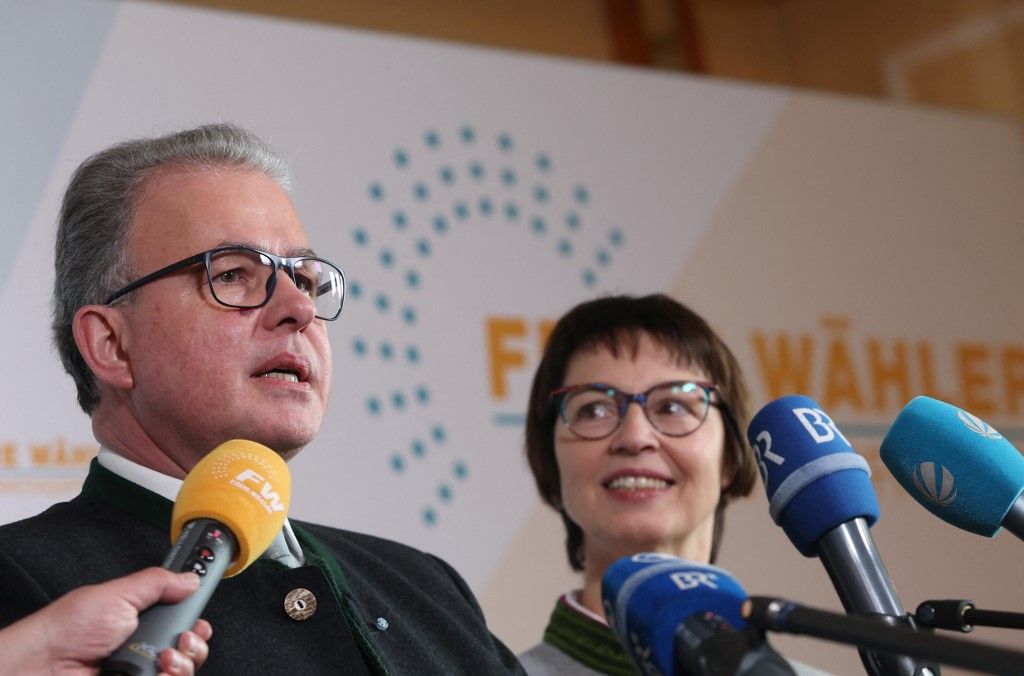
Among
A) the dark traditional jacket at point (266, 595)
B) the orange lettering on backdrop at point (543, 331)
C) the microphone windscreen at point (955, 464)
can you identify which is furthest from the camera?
the orange lettering on backdrop at point (543, 331)

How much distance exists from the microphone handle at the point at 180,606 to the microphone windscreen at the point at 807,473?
23.9 inches

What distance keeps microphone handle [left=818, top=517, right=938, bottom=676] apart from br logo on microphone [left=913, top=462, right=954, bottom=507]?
193 millimetres

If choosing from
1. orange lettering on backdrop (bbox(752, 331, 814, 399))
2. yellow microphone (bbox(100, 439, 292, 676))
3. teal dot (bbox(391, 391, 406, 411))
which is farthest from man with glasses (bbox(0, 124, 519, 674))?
orange lettering on backdrop (bbox(752, 331, 814, 399))

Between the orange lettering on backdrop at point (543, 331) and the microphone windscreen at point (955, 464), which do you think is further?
the orange lettering on backdrop at point (543, 331)

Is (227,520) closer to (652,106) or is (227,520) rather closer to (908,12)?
(652,106)

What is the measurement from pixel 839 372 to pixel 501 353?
133 centimetres

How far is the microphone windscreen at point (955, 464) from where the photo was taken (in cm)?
160

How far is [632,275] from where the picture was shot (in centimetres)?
470

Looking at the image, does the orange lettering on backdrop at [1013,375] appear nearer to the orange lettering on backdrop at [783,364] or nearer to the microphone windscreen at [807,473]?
the orange lettering on backdrop at [783,364]

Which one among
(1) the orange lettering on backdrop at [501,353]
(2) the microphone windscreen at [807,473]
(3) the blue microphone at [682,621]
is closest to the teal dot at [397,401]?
(1) the orange lettering on backdrop at [501,353]

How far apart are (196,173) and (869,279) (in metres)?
3.55

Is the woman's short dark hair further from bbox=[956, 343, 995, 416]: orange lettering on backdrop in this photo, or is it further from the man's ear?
bbox=[956, 343, 995, 416]: orange lettering on backdrop

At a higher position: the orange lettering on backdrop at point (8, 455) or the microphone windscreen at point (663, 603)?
the microphone windscreen at point (663, 603)

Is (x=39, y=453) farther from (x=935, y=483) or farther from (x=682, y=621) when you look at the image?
(x=682, y=621)
